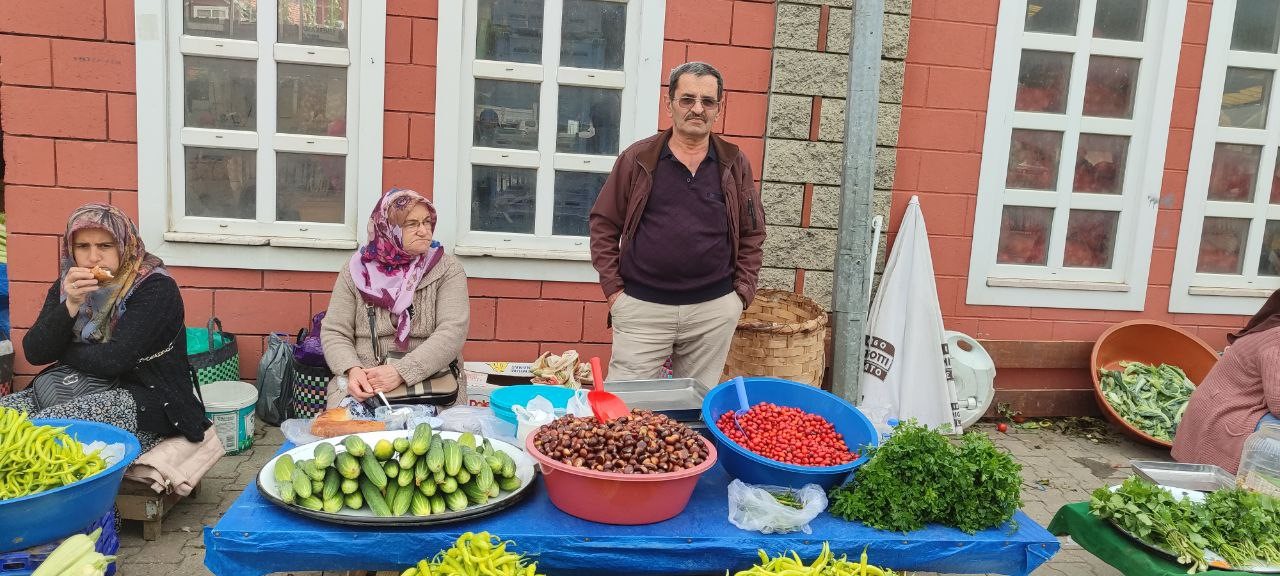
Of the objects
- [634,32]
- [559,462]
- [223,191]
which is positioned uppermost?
[634,32]

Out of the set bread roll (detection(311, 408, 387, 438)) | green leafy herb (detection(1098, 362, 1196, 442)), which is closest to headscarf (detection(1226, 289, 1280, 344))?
green leafy herb (detection(1098, 362, 1196, 442))

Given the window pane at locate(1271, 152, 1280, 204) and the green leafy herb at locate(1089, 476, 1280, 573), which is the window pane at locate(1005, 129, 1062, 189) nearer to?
the window pane at locate(1271, 152, 1280, 204)

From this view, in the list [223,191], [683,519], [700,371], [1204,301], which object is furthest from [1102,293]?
[223,191]

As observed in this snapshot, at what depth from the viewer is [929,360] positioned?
5.32 m

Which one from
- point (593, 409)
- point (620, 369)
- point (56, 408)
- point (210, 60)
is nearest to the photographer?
point (593, 409)

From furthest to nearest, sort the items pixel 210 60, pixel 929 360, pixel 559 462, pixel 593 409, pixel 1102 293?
pixel 1102 293, pixel 929 360, pixel 210 60, pixel 593 409, pixel 559 462

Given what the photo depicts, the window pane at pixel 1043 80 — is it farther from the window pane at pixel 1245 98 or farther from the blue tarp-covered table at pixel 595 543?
the blue tarp-covered table at pixel 595 543

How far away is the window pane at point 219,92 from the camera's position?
4.84 metres

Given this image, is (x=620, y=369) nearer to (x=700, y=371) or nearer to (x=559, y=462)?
(x=700, y=371)

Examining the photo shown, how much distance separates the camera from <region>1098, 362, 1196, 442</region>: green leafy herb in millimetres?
5496

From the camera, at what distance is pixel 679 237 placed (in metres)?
3.63

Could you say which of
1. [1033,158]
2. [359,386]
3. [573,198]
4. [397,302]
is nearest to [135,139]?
[397,302]

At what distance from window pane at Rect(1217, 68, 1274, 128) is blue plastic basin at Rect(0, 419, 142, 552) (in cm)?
693

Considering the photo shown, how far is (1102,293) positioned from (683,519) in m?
4.82
